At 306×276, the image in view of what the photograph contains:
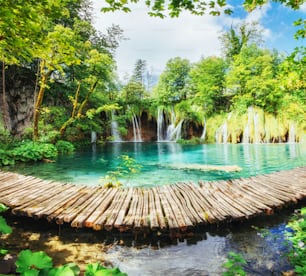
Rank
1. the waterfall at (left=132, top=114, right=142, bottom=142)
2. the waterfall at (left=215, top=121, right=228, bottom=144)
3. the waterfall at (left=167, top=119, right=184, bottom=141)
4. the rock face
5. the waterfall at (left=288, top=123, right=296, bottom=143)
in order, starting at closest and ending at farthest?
the rock face, the waterfall at (left=288, top=123, right=296, bottom=143), the waterfall at (left=215, top=121, right=228, bottom=144), the waterfall at (left=167, top=119, right=184, bottom=141), the waterfall at (left=132, top=114, right=142, bottom=142)

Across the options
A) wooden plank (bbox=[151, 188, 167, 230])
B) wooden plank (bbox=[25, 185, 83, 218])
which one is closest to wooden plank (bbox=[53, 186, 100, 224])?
wooden plank (bbox=[25, 185, 83, 218])

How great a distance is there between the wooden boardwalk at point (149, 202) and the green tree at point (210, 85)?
21723mm

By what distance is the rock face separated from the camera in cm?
1703

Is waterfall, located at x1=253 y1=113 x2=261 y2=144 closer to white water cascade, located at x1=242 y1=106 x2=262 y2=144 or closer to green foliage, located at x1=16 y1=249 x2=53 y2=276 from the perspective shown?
white water cascade, located at x1=242 y1=106 x2=262 y2=144

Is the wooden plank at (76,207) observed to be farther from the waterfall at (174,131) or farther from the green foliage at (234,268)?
the waterfall at (174,131)

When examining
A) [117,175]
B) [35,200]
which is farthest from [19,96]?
[35,200]

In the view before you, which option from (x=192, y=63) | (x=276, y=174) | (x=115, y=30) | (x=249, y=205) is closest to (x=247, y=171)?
(x=276, y=174)

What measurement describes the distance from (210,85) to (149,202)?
81.2 ft

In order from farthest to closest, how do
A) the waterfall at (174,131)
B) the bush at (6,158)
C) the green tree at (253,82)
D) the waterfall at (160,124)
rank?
1. the waterfall at (160,124)
2. the waterfall at (174,131)
3. the green tree at (253,82)
4. the bush at (6,158)

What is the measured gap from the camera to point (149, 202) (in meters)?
4.43

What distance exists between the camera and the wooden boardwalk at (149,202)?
11.8 feet

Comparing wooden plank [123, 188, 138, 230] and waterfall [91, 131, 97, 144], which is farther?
waterfall [91, 131, 97, 144]

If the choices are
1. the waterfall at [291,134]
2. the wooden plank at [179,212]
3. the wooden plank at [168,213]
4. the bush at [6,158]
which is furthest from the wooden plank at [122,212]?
the waterfall at [291,134]

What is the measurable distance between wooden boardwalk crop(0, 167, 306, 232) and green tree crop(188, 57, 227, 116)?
2172 centimetres
